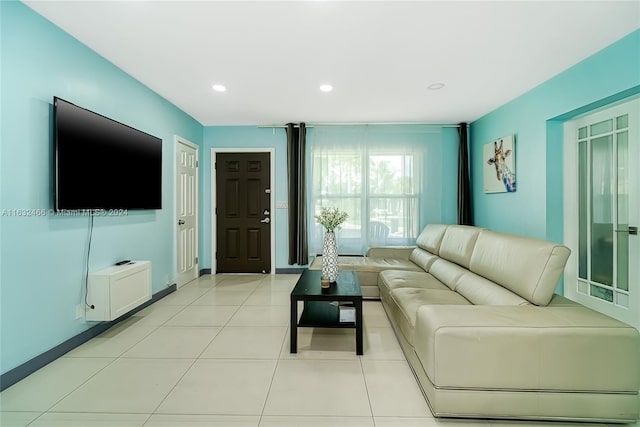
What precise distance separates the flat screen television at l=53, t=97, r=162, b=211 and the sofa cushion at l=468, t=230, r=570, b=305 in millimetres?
3264

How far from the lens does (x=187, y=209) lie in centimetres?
434

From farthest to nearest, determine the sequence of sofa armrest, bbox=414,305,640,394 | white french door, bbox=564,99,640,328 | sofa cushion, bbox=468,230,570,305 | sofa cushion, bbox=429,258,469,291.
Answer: sofa cushion, bbox=429,258,469,291 → white french door, bbox=564,99,640,328 → sofa cushion, bbox=468,230,570,305 → sofa armrest, bbox=414,305,640,394

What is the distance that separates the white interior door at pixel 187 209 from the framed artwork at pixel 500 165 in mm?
4283

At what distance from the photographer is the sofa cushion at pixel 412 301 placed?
6.98 feet

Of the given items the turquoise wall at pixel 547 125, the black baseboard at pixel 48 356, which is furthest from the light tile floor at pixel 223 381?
the turquoise wall at pixel 547 125

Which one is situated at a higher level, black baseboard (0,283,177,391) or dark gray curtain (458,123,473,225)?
dark gray curtain (458,123,473,225)

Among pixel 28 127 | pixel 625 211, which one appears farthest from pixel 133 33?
pixel 625 211

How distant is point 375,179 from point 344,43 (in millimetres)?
2576

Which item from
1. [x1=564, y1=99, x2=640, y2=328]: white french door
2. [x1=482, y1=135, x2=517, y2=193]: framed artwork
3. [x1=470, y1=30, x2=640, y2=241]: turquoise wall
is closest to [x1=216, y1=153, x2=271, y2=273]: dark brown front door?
[x1=482, y1=135, x2=517, y2=193]: framed artwork

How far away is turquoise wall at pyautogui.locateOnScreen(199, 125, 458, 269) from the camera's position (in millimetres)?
4711

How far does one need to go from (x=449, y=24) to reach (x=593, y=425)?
8.48 feet

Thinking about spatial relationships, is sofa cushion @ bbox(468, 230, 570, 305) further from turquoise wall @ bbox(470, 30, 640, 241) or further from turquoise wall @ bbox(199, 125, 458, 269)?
turquoise wall @ bbox(199, 125, 458, 269)

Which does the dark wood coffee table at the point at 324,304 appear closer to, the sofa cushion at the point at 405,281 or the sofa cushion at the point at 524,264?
the sofa cushion at the point at 405,281

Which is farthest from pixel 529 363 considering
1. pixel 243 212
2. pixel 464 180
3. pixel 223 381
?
pixel 243 212
